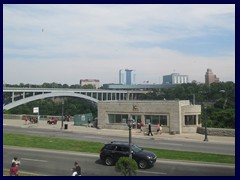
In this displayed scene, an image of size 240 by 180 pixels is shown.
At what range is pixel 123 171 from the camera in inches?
618

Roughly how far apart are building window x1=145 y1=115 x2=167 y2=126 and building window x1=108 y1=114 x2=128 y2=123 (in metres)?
2.89

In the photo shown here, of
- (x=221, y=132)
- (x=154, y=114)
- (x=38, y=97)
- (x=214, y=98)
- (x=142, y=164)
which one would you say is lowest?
(x=142, y=164)

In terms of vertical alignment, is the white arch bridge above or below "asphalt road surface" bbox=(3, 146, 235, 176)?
above

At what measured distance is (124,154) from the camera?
65.5ft

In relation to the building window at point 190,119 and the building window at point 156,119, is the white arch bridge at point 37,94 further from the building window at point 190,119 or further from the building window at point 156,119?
the building window at point 190,119

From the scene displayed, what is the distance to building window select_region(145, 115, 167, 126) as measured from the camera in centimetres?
3662

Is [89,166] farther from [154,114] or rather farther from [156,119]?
[156,119]

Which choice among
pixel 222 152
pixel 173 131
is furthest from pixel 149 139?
pixel 222 152

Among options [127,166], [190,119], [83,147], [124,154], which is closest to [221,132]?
[190,119]

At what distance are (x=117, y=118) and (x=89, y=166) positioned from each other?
64.2 feet

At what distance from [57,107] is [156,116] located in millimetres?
58476

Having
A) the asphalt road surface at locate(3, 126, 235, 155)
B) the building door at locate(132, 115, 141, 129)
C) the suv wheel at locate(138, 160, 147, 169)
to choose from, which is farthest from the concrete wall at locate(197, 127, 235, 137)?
the suv wheel at locate(138, 160, 147, 169)

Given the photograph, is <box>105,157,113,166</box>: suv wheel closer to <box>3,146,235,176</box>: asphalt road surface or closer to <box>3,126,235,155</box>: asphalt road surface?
<box>3,146,235,176</box>: asphalt road surface

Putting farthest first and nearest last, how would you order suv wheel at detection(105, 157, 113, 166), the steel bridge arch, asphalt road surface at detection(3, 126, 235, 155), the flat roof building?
the steel bridge arch < the flat roof building < asphalt road surface at detection(3, 126, 235, 155) < suv wheel at detection(105, 157, 113, 166)
